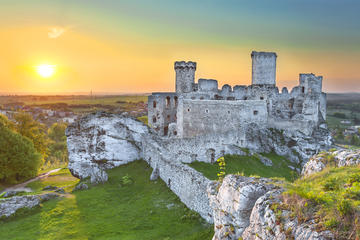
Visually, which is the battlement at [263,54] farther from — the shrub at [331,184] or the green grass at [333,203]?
the shrub at [331,184]

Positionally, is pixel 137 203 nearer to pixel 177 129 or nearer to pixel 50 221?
pixel 50 221

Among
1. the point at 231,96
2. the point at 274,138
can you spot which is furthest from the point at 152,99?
the point at 274,138

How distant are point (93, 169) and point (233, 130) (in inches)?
646

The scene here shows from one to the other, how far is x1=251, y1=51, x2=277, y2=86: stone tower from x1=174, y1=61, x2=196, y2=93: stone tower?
31.4ft

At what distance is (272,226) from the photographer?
6.27 meters

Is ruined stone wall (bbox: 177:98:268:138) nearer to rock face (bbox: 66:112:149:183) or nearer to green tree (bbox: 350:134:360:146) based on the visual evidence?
rock face (bbox: 66:112:149:183)

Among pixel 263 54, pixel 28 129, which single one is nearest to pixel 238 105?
pixel 263 54

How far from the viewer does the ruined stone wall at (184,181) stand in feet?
44.9

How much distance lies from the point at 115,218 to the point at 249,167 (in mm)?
16553

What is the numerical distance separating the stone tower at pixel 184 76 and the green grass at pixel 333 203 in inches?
1515

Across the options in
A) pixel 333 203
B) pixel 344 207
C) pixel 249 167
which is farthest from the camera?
pixel 249 167

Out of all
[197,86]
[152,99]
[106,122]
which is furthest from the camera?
[197,86]

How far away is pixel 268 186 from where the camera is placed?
289 inches

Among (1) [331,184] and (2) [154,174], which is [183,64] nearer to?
(2) [154,174]
